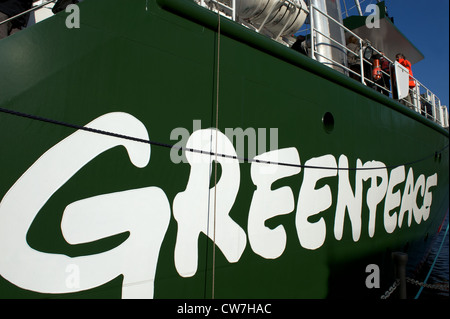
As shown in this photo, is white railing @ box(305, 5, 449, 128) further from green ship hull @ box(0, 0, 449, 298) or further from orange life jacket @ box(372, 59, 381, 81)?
green ship hull @ box(0, 0, 449, 298)

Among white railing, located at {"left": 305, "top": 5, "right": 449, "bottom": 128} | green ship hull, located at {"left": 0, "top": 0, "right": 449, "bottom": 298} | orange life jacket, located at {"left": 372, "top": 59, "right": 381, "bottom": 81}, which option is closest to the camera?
green ship hull, located at {"left": 0, "top": 0, "right": 449, "bottom": 298}

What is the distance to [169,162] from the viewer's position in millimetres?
1860

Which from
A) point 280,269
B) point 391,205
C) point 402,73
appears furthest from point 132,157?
point 402,73

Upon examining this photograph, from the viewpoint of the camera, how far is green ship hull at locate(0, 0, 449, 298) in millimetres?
1427

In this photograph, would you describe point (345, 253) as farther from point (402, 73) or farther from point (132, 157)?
point (402, 73)

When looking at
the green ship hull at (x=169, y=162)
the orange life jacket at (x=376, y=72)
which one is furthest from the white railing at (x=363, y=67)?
the green ship hull at (x=169, y=162)

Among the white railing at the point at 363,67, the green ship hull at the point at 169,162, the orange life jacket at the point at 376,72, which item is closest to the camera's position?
the green ship hull at the point at 169,162

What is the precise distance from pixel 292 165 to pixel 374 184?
163 centimetres

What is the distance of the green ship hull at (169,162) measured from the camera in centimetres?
143

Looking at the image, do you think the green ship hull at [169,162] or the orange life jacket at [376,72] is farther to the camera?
the orange life jacket at [376,72]

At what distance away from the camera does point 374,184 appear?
364cm

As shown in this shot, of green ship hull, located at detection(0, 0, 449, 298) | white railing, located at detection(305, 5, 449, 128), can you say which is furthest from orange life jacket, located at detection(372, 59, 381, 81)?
green ship hull, located at detection(0, 0, 449, 298)

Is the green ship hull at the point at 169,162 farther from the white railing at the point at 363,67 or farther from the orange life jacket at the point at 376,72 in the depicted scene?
the orange life jacket at the point at 376,72

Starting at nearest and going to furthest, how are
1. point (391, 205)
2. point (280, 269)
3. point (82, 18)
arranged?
point (82, 18) < point (280, 269) < point (391, 205)
